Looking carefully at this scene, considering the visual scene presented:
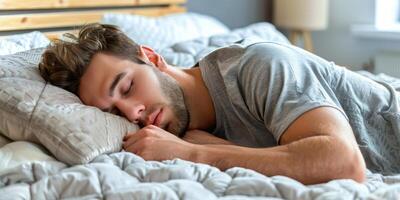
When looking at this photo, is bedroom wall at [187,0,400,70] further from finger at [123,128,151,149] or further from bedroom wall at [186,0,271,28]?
finger at [123,128,151,149]

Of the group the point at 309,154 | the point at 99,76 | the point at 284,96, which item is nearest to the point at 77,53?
the point at 99,76

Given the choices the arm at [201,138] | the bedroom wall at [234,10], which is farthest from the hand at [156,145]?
the bedroom wall at [234,10]

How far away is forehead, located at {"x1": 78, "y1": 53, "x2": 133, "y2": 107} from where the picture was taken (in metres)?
1.40

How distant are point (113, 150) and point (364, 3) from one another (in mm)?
2547

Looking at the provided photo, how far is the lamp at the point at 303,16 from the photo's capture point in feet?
10.7

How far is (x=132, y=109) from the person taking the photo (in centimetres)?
138

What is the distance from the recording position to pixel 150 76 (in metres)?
1.44

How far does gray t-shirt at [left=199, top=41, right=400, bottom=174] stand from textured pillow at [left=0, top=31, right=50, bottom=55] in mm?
643

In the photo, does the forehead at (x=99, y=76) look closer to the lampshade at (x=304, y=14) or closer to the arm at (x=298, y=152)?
the arm at (x=298, y=152)

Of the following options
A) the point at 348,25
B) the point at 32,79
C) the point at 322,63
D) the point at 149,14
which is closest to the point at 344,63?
the point at 348,25

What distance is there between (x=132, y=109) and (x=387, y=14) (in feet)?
8.08

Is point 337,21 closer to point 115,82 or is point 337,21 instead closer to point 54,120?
point 115,82

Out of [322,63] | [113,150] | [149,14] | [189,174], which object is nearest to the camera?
[189,174]

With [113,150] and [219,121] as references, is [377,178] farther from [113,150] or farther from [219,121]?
[113,150]
